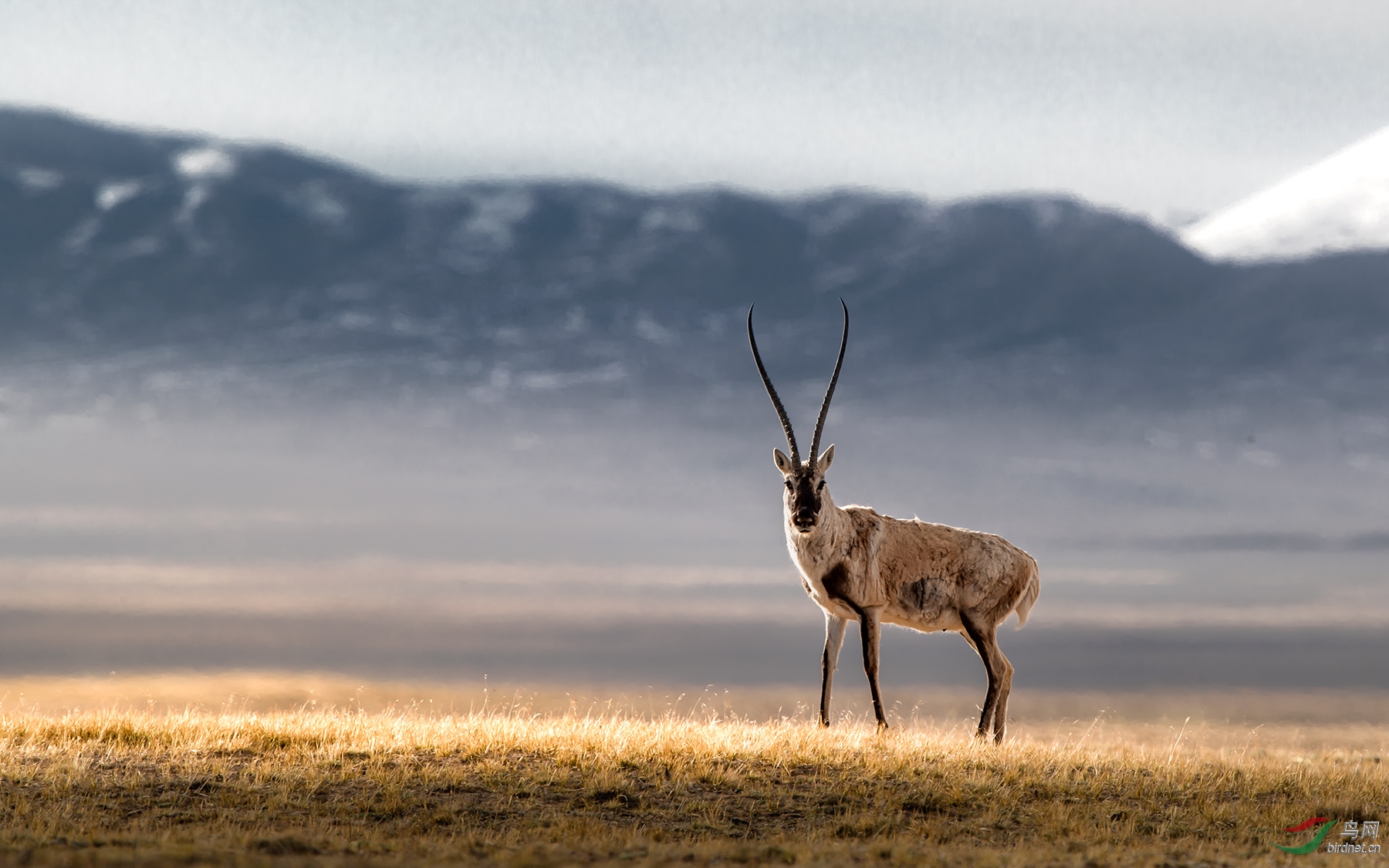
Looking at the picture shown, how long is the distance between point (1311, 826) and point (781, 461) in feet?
26.8

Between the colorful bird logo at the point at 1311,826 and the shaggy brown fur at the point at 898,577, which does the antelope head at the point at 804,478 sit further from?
the colorful bird logo at the point at 1311,826

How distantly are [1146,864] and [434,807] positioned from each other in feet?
23.4

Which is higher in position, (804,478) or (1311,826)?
(804,478)

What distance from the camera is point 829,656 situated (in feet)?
57.9

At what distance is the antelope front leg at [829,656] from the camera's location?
17375 mm

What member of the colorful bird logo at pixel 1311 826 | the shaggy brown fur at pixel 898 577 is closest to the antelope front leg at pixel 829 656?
the shaggy brown fur at pixel 898 577

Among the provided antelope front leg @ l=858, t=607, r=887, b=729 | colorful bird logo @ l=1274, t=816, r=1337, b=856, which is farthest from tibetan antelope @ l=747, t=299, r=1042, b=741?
colorful bird logo @ l=1274, t=816, r=1337, b=856

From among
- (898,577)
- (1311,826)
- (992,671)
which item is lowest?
(1311,826)

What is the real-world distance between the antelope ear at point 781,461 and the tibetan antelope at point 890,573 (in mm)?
11

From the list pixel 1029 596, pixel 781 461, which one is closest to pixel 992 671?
pixel 1029 596

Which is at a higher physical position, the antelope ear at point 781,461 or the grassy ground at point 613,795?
the antelope ear at point 781,461

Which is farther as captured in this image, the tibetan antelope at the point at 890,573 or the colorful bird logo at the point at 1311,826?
the tibetan antelope at the point at 890,573

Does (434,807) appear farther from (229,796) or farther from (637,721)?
(637,721)

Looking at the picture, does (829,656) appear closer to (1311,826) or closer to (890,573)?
(890,573)
